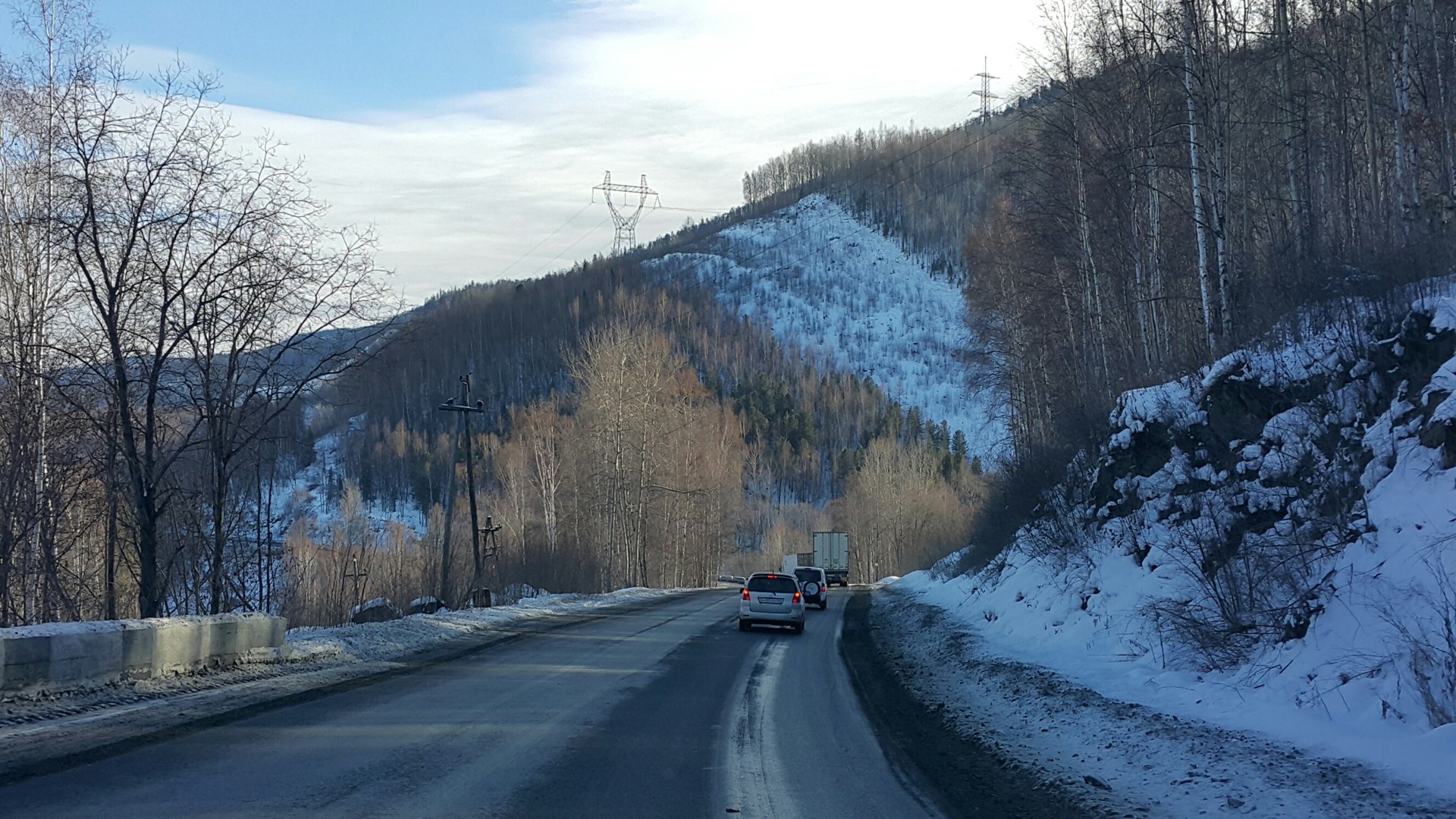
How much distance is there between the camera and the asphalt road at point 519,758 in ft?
23.4

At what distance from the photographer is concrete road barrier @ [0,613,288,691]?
10.1m

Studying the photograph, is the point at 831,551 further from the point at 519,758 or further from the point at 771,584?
the point at 519,758

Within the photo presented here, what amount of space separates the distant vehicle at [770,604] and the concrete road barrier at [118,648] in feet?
46.1

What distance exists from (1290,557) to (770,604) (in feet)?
54.4

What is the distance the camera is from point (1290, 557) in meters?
10.7

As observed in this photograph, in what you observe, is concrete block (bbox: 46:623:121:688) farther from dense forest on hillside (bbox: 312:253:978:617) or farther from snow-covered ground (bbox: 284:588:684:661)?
dense forest on hillside (bbox: 312:253:978:617)

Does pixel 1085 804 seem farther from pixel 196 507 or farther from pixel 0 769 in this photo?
pixel 196 507

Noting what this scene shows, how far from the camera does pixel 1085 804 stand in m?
7.46

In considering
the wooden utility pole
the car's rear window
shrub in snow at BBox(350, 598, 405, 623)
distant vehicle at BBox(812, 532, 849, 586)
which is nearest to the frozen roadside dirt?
the car's rear window

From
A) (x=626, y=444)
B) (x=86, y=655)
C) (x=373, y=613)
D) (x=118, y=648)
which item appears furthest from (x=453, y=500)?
(x=626, y=444)

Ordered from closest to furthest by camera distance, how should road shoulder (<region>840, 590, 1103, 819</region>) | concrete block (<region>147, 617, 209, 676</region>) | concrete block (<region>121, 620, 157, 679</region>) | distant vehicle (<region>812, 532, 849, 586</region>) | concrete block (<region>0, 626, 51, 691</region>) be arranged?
road shoulder (<region>840, 590, 1103, 819</region>) < concrete block (<region>0, 626, 51, 691</region>) < concrete block (<region>121, 620, 157, 679</region>) < concrete block (<region>147, 617, 209, 676</region>) < distant vehicle (<region>812, 532, 849, 586</region>)

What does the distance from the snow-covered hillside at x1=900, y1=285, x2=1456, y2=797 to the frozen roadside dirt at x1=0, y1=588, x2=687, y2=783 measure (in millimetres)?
9960

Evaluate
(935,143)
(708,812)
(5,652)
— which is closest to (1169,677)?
(708,812)

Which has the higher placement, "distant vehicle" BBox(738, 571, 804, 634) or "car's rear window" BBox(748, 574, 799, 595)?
"car's rear window" BBox(748, 574, 799, 595)
